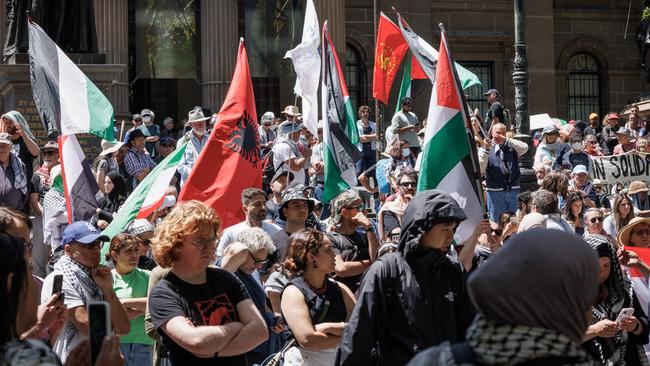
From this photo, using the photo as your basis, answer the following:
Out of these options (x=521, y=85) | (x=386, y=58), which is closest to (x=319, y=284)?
(x=386, y=58)

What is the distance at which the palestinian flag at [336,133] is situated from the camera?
1210 centimetres

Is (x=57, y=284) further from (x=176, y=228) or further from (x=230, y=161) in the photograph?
(x=230, y=161)

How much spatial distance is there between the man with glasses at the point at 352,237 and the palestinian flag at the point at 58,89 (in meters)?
2.68

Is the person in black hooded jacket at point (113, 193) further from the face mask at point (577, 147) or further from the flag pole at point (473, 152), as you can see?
the face mask at point (577, 147)

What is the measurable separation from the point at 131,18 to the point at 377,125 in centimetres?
1413

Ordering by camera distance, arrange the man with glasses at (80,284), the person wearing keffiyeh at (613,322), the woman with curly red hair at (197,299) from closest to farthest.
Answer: the woman with curly red hair at (197,299) < the man with glasses at (80,284) < the person wearing keffiyeh at (613,322)

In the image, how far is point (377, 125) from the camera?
67.2 feet

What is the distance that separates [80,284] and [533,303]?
3.78 m

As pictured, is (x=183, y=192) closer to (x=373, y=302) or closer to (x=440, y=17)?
(x=373, y=302)

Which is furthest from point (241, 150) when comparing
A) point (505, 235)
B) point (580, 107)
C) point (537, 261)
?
point (580, 107)

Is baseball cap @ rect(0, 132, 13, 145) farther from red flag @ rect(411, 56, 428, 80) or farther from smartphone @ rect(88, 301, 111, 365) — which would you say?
smartphone @ rect(88, 301, 111, 365)

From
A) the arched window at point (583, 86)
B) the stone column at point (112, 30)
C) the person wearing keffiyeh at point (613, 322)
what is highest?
the stone column at point (112, 30)

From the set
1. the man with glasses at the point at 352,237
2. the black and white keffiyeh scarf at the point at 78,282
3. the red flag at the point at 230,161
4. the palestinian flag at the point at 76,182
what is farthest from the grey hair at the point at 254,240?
the palestinian flag at the point at 76,182

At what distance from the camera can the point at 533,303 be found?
2.92 meters
